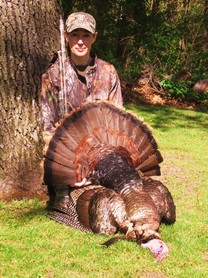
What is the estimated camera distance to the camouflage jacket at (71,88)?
15.1 feet

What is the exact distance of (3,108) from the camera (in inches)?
196

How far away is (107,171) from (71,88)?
3.07ft

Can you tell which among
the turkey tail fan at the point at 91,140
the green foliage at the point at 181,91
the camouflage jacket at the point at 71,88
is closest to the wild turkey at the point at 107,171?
the turkey tail fan at the point at 91,140

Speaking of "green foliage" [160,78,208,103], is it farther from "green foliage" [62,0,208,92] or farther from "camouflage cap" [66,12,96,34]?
"camouflage cap" [66,12,96,34]

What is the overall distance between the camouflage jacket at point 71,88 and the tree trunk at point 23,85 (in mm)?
453

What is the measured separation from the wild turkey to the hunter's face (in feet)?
1.82

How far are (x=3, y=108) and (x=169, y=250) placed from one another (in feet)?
7.67

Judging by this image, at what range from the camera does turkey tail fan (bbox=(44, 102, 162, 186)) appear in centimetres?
456

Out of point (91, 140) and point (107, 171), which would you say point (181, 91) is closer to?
point (91, 140)

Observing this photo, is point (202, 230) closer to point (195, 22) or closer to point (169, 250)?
point (169, 250)

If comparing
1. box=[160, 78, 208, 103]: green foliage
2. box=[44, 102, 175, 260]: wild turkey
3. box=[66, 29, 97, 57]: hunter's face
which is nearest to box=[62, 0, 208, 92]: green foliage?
box=[160, 78, 208, 103]: green foliage

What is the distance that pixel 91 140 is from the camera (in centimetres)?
470

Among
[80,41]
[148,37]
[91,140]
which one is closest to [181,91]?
[148,37]

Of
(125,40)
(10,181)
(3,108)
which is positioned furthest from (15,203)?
(125,40)
